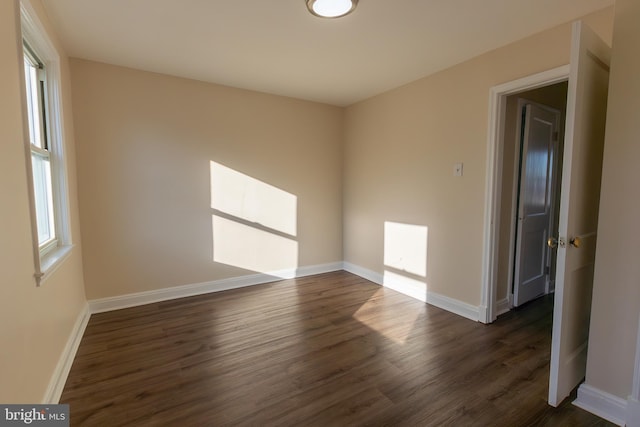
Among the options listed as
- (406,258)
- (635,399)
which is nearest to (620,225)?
(635,399)

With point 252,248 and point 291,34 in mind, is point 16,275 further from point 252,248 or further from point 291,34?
point 252,248

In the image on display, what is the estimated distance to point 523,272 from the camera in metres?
3.15

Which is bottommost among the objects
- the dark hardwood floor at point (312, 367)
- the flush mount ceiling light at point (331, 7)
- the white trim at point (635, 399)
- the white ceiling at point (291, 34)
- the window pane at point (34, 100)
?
the dark hardwood floor at point (312, 367)

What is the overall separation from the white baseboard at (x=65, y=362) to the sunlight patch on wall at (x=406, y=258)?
3098 millimetres

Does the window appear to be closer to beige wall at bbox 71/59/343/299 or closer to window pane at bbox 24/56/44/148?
window pane at bbox 24/56/44/148

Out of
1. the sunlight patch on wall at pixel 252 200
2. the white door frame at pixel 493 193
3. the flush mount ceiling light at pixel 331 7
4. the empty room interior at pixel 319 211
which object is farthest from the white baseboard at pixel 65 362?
the white door frame at pixel 493 193

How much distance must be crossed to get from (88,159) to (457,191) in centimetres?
355

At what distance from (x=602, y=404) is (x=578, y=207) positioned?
1.08m

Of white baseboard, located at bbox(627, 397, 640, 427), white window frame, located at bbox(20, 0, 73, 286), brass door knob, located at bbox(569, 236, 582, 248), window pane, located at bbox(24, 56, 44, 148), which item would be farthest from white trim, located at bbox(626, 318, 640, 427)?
window pane, located at bbox(24, 56, 44, 148)

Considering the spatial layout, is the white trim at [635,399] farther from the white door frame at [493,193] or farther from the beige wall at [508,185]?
the beige wall at [508,185]

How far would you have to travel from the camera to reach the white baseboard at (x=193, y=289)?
10.0 ft

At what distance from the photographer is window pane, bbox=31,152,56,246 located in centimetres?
199

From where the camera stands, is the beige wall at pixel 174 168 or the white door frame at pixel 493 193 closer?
the white door frame at pixel 493 193

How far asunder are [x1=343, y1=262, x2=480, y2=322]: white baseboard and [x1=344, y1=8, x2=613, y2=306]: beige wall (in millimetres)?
69
